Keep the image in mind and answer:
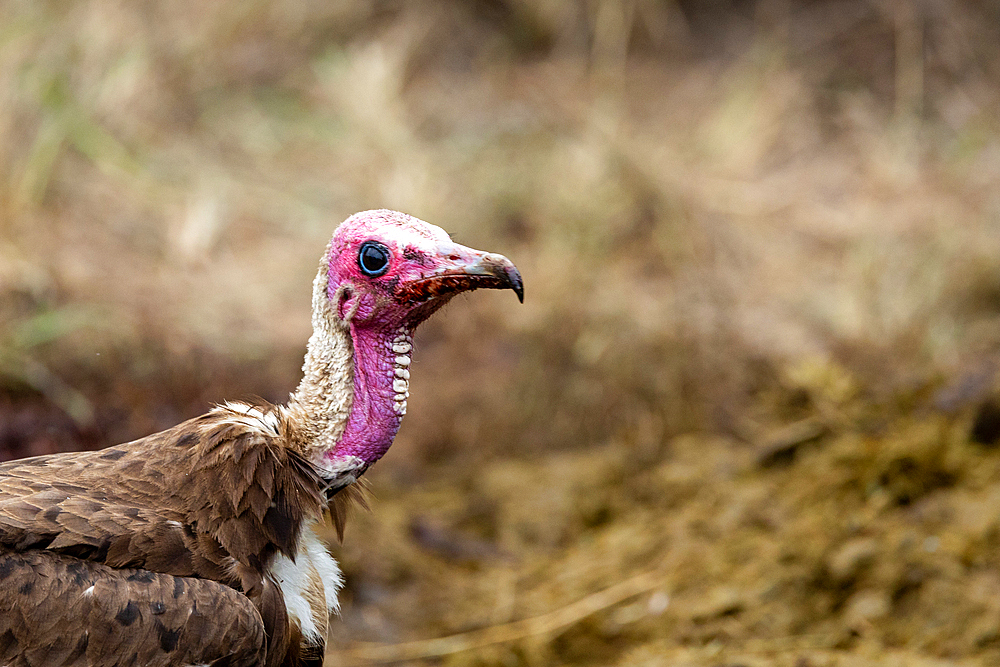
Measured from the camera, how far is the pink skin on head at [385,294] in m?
2.54

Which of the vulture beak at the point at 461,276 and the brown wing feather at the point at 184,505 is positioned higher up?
the vulture beak at the point at 461,276

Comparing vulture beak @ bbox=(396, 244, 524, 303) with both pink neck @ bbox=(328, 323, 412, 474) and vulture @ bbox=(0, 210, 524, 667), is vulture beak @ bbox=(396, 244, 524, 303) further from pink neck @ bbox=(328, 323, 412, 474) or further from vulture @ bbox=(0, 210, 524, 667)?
pink neck @ bbox=(328, 323, 412, 474)

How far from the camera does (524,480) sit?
541 cm

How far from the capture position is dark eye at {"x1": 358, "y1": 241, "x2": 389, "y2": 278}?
2607 millimetres

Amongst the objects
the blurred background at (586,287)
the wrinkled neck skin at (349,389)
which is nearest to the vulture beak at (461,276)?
the wrinkled neck skin at (349,389)

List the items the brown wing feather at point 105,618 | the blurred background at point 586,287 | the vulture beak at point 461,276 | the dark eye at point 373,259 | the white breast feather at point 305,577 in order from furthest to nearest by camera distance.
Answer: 1. the blurred background at point 586,287
2. the white breast feather at point 305,577
3. the dark eye at point 373,259
4. the vulture beak at point 461,276
5. the brown wing feather at point 105,618

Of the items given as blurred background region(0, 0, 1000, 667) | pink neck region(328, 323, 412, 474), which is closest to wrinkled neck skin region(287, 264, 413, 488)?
pink neck region(328, 323, 412, 474)

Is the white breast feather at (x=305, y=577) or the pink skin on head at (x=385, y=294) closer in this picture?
the pink skin on head at (x=385, y=294)

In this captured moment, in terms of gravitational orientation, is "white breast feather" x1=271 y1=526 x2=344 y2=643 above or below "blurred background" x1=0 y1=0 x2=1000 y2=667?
below

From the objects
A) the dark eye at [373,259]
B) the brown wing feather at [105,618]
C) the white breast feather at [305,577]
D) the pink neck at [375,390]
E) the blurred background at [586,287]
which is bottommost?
the brown wing feather at [105,618]

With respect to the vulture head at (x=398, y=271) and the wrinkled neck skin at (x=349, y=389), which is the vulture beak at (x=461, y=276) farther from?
the wrinkled neck skin at (x=349, y=389)

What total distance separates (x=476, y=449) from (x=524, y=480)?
434 millimetres

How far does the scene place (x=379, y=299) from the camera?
2.65 m

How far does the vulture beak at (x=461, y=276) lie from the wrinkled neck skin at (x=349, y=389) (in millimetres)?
155
